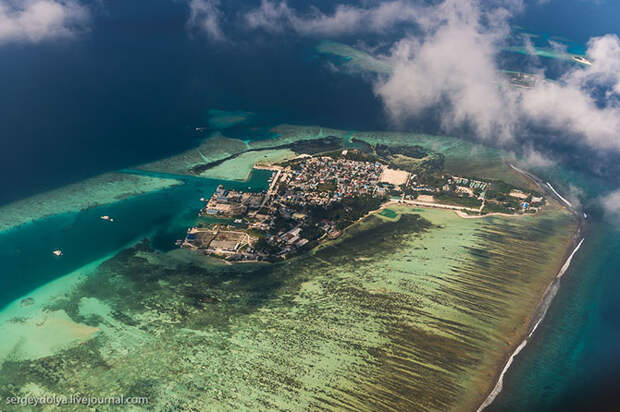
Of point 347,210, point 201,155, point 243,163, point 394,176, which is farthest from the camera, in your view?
point 201,155

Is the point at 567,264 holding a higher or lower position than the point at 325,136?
lower

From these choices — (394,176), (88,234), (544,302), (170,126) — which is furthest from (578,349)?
(170,126)

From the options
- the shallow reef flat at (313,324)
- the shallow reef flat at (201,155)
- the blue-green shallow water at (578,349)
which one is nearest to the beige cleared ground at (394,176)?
the shallow reef flat at (313,324)

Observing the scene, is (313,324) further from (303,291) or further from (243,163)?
(243,163)

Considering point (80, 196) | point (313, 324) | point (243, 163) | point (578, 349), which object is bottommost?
point (80, 196)

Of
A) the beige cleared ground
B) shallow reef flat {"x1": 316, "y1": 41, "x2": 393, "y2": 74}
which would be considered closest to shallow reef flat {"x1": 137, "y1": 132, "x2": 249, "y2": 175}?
the beige cleared ground

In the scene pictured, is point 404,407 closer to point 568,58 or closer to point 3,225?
point 3,225

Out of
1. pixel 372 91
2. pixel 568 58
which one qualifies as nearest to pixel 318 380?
pixel 372 91

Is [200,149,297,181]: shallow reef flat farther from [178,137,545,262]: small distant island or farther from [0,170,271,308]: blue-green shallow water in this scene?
[0,170,271,308]: blue-green shallow water
